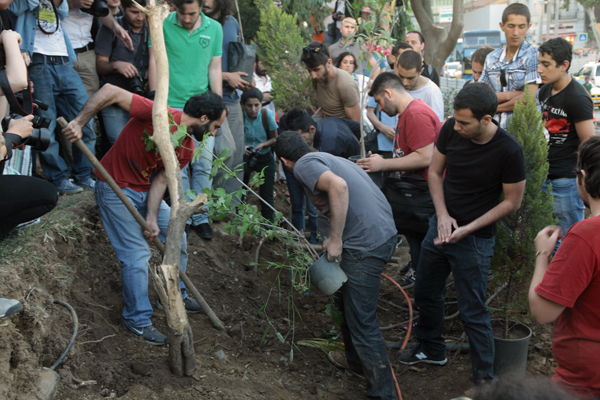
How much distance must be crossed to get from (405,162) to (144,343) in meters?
2.46

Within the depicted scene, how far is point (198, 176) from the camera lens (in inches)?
213

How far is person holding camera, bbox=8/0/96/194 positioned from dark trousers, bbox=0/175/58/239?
4.33 feet

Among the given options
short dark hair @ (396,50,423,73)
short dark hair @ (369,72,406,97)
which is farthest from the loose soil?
short dark hair @ (396,50,423,73)

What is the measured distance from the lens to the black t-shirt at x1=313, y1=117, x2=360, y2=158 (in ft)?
17.3

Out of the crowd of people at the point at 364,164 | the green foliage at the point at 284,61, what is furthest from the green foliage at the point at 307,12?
the crowd of people at the point at 364,164

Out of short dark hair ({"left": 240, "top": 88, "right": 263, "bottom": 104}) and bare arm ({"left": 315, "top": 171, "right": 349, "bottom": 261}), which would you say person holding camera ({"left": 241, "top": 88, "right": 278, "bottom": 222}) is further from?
bare arm ({"left": 315, "top": 171, "right": 349, "bottom": 261})

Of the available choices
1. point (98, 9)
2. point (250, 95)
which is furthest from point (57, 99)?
point (250, 95)

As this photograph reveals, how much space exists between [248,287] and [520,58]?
3487 millimetres

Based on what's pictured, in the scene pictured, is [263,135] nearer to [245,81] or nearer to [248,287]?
[245,81]

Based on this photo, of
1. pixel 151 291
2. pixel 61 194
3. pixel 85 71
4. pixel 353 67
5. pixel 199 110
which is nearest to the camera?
pixel 199 110

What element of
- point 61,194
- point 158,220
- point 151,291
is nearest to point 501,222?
point 158,220

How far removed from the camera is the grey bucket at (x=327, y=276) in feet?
11.3

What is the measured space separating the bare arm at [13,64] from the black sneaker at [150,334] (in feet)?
5.96

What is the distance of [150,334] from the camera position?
3.79 meters
